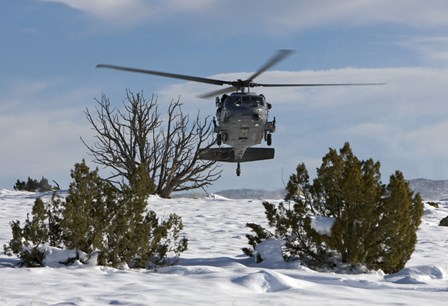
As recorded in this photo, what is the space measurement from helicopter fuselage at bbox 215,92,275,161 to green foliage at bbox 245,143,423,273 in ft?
25.5

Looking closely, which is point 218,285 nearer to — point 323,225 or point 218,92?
point 323,225

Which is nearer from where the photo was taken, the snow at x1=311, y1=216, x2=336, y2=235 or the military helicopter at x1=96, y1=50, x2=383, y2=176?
the snow at x1=311, y1=216, x2=336, y2=235

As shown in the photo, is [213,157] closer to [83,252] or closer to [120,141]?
[120,141]

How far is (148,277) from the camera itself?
9.67 metres

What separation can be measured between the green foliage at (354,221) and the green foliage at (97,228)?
6.45 ft

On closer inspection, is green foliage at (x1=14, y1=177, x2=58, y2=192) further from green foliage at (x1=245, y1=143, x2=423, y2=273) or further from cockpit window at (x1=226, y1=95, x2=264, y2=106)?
green foliage at (x1=245, y1=143, x2=423, y2=273)

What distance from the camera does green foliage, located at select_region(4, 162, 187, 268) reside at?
1076cm

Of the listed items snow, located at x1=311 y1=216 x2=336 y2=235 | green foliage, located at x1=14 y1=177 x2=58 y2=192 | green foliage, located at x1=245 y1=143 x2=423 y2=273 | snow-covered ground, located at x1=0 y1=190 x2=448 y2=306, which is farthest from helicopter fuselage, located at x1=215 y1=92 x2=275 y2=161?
green foliage, located at x1=14 y1=177 x2=58 y2=192

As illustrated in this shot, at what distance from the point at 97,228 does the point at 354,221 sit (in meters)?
4.12

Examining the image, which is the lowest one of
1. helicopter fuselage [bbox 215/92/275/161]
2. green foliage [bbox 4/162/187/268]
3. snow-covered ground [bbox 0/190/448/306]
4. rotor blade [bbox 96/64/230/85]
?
snow-covered ground [bbox 0/190/448/306]

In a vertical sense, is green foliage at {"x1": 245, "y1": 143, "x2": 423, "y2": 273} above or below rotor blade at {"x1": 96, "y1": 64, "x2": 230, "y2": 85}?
below

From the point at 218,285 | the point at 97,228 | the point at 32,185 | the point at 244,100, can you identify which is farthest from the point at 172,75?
the point at 32,185

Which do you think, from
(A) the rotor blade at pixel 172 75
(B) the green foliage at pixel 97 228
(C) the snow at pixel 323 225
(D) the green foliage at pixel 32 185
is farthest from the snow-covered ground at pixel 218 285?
(D) the green foliage at pixel 32 185

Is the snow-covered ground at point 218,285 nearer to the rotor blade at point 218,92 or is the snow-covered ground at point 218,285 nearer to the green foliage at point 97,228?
the green foliage at point 97,228
